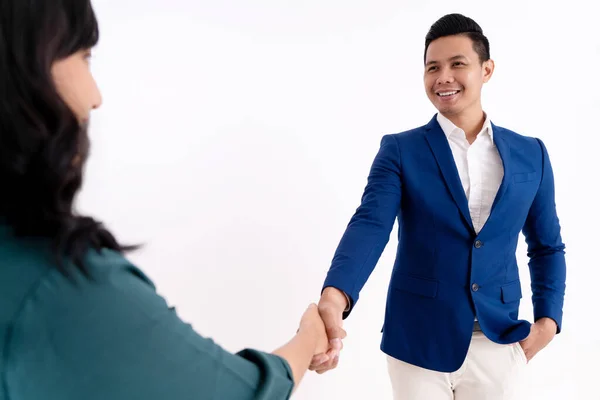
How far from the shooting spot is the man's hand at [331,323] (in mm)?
1826

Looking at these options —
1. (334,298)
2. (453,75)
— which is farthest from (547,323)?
(453,75)

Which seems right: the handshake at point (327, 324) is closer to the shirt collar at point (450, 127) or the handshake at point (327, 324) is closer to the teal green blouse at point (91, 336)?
the shirt collar at point (450, 127)

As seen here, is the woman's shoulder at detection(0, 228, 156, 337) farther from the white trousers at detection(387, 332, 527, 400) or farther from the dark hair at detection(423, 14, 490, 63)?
the dark hair at detection(423, 14, 490, 63)

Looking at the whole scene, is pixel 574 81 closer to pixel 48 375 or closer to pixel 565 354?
pixel 565 354

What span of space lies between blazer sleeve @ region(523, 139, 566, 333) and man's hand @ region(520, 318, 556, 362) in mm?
29

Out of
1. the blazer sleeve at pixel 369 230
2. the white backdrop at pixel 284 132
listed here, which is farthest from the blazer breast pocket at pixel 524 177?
the white backdrop at pixel 284 132

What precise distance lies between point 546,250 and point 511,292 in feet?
0.99

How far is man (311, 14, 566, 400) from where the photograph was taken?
1.92m

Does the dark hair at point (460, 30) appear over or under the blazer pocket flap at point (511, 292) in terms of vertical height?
over

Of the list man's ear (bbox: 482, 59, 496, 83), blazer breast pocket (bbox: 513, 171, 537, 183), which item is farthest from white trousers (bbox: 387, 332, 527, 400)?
man's ear (bbox: 482, 59, 496, 83)

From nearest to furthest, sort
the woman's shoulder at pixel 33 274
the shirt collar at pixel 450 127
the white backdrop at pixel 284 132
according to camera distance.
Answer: the woman's shoulder at pixel 33 274 < the shirt collar at pixel 450 127 < the white backdrop at pixel 284 132

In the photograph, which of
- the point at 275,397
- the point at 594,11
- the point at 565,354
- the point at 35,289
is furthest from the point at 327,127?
the point at 35,289

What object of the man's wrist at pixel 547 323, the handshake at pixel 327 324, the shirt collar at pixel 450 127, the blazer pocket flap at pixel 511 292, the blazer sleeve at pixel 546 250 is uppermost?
the shirt collar at pixel 450 127

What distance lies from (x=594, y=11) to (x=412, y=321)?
2.52 meters
